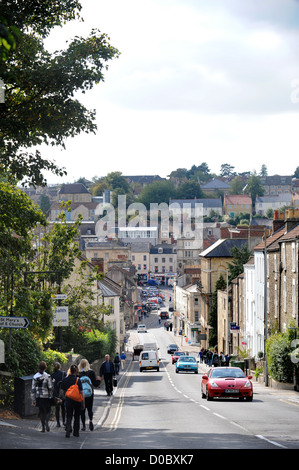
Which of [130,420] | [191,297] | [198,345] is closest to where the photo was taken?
[130,420]

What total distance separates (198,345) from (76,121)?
289 feet

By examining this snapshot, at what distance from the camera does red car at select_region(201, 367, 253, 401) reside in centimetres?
2633

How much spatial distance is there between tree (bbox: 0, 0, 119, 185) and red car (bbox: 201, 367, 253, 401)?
10.3m

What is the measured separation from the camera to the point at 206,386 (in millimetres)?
27359

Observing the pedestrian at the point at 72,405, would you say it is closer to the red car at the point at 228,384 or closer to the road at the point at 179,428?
the road at the point at 179,428

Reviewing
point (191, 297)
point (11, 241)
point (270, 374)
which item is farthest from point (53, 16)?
point (191, 297)

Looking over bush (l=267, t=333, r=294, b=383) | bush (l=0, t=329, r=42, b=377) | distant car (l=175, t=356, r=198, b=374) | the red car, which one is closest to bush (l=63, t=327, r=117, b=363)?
distant car (l=175, t=356, r=198, b=374)

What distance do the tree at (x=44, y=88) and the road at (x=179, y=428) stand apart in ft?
24.3

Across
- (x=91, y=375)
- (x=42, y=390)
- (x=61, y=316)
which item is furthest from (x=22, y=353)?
(x=61, y=316)

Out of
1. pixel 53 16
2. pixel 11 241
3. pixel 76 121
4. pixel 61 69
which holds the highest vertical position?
pixel 53 16

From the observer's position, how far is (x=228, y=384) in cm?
2645

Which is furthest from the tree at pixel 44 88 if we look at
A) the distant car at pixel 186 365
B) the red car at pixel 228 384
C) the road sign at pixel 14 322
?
the distant car at pixel 186 365

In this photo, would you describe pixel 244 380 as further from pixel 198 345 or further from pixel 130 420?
pixel 198 345
